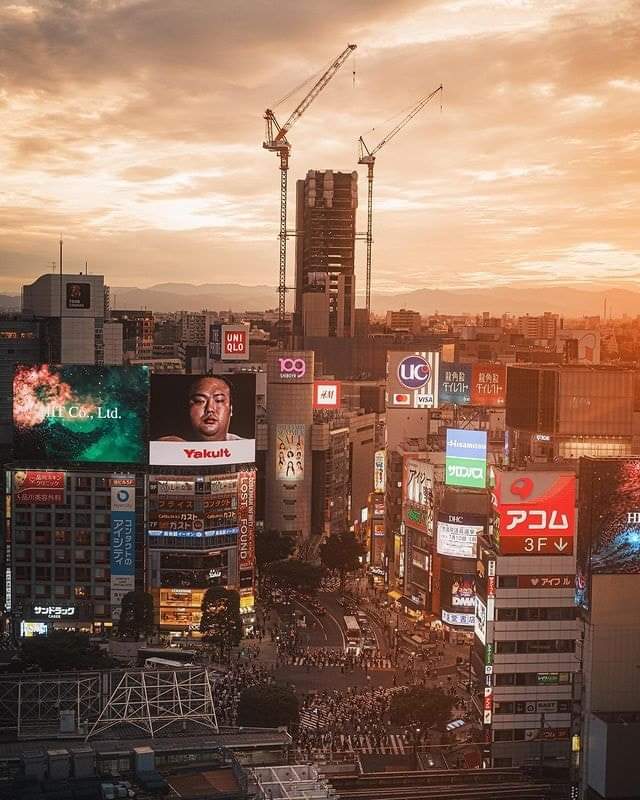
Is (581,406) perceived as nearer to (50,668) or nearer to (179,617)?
(179,617)

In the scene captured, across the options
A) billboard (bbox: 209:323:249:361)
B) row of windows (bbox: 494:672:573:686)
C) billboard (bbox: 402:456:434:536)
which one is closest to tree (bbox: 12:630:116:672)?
row of windows (bbox: 494:672:573:686)

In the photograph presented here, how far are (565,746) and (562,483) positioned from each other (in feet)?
33.3

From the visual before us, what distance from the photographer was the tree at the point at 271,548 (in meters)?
81.3

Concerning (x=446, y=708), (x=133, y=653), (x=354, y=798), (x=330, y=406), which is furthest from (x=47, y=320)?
(x=354, y=798)

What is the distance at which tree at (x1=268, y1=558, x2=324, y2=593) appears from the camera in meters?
74.0

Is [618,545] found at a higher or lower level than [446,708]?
higher

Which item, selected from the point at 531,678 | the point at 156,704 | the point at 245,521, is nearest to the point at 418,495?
the point at 245,521

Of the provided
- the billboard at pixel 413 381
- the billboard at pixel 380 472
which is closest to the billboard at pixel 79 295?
the billboard at pixel 413 381

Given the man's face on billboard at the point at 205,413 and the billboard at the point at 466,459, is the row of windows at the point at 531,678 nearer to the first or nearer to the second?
the billboard at the point at 466,459

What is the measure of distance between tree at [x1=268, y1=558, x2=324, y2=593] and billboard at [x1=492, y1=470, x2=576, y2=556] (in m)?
26.3

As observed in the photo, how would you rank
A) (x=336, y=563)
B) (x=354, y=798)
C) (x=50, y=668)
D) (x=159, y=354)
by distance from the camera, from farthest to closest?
(x=159, y=354), (x=336, y=563), (x=50, y=668), (x=354, y=798)

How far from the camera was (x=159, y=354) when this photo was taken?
190 metres

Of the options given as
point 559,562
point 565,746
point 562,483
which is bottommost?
point 565,746

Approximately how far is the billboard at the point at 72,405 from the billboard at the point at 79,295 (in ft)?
116
